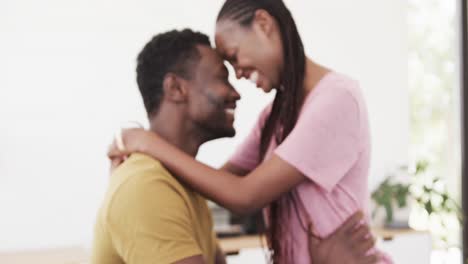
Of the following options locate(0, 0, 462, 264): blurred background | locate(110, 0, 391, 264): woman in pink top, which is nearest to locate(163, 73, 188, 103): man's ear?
locate(110, 0, 391, 264): woman in pink top

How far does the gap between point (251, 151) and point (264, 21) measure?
0.37 metres

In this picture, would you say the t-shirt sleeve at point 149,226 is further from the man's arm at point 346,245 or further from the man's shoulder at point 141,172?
the man's arm at point 346,245

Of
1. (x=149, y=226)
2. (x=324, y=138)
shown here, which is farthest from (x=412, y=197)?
(x=149, y=226)

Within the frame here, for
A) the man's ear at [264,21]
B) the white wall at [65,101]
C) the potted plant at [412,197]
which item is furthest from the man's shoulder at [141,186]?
the potted plant at [412,197]

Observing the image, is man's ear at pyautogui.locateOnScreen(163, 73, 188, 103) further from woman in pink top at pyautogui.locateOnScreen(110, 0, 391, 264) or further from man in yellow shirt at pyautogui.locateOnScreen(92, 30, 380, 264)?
woman in pink top at pyautogui.locateOnScreen(110, 0, 391, 264)

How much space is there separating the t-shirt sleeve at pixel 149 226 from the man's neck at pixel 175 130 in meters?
0.27

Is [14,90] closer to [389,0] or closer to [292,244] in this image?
[292,244]

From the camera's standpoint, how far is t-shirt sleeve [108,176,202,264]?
108 centimetres

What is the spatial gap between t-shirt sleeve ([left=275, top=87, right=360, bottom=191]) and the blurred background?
160cm

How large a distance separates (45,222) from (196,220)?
1494 millimetres

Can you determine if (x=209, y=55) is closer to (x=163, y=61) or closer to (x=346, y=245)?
(x=163, y=61)

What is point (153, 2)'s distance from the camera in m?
2.80

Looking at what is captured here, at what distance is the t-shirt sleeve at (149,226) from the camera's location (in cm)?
108

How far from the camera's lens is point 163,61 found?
140 cm
